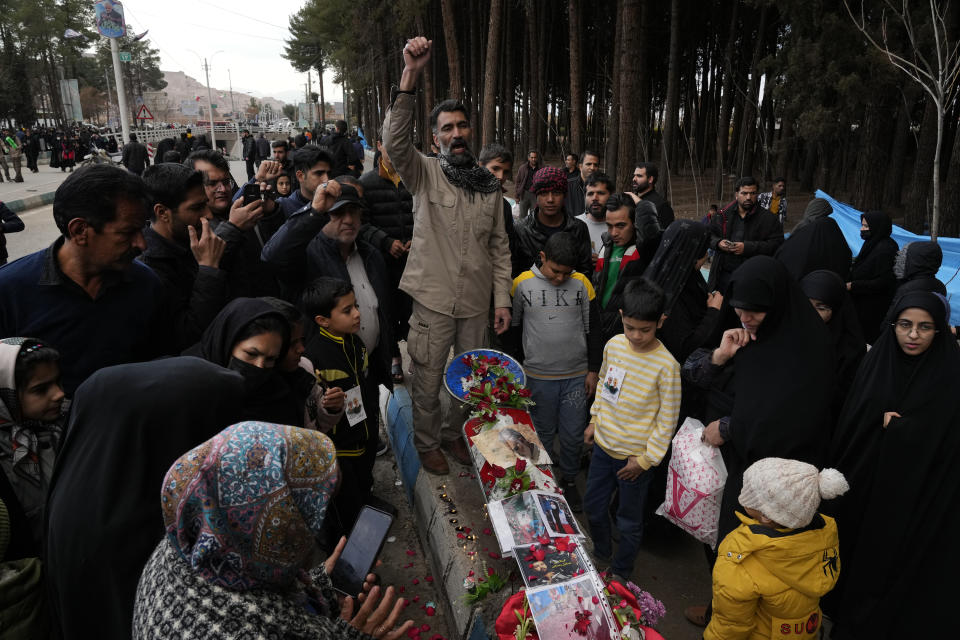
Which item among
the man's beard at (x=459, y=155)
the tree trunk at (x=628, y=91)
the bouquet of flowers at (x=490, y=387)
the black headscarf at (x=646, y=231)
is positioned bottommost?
the bouquet of flowers at (x=490, y=387)

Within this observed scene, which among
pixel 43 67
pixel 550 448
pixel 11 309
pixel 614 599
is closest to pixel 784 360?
pixel 614 599

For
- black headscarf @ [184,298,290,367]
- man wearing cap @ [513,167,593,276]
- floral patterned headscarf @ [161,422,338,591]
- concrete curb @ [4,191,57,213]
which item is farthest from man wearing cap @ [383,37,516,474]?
concrete curb @ [4,191,57,213]

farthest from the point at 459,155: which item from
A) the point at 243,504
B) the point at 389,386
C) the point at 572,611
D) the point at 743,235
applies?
the point at 743,235

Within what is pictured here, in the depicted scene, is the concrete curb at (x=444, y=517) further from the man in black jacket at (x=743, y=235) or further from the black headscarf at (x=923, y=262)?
the man in black jacket at (x=743, y=235)

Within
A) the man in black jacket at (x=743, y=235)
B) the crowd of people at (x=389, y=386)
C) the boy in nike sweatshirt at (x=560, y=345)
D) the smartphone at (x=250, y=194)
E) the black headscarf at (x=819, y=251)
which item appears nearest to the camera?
the crowd of people at (x=389, y=386)

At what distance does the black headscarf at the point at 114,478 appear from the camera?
154 centimetres

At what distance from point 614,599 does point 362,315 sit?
2.12 m

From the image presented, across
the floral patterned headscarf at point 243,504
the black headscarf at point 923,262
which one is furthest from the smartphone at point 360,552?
the black headscarf at point 923,262

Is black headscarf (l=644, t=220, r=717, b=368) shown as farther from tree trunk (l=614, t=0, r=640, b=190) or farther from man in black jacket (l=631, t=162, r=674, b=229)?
tree trunk (l=614, t=0, r=640, b=190)

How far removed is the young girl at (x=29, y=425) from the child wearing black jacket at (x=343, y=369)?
1162mm

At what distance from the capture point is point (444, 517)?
3.05 m

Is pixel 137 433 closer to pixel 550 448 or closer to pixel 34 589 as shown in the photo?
pixel 34 589

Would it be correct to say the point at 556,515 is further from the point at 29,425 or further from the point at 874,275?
the point at 874,275

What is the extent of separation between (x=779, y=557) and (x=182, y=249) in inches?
121
